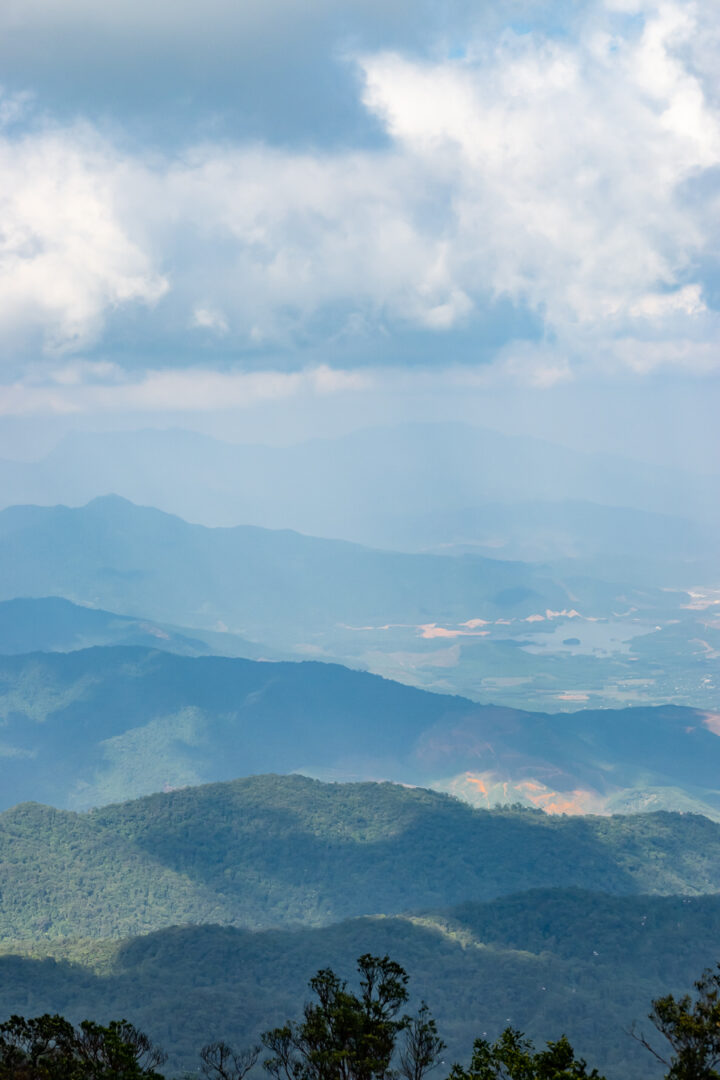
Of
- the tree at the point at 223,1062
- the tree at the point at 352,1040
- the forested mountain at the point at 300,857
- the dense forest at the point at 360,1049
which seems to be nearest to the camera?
the dense forest at the point at 360,1049

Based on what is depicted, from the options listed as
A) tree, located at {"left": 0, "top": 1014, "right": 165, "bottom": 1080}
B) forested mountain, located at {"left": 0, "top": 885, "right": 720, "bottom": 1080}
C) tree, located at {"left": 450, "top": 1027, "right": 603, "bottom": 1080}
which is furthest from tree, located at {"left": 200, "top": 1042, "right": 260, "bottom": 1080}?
tree, located at {"left": 450, "top": 1027, "right": 603, "bottom": 1080}

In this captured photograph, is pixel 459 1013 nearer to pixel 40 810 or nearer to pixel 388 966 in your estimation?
pixel 388 966

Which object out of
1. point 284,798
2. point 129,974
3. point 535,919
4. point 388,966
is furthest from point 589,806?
point 388,966

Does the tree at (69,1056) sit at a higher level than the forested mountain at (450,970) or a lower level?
higher

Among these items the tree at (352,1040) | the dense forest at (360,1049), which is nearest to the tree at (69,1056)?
the dense forest at (360,1049)

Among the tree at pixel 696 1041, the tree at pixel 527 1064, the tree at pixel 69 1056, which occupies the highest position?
the tree at pixel 696 1041

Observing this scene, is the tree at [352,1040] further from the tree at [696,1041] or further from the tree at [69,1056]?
the tree at [696,1041]

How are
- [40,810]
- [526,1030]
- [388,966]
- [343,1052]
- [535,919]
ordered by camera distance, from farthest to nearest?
[40,810]
[535,919]
[526,1030]
[388,966]
[343,1052]
